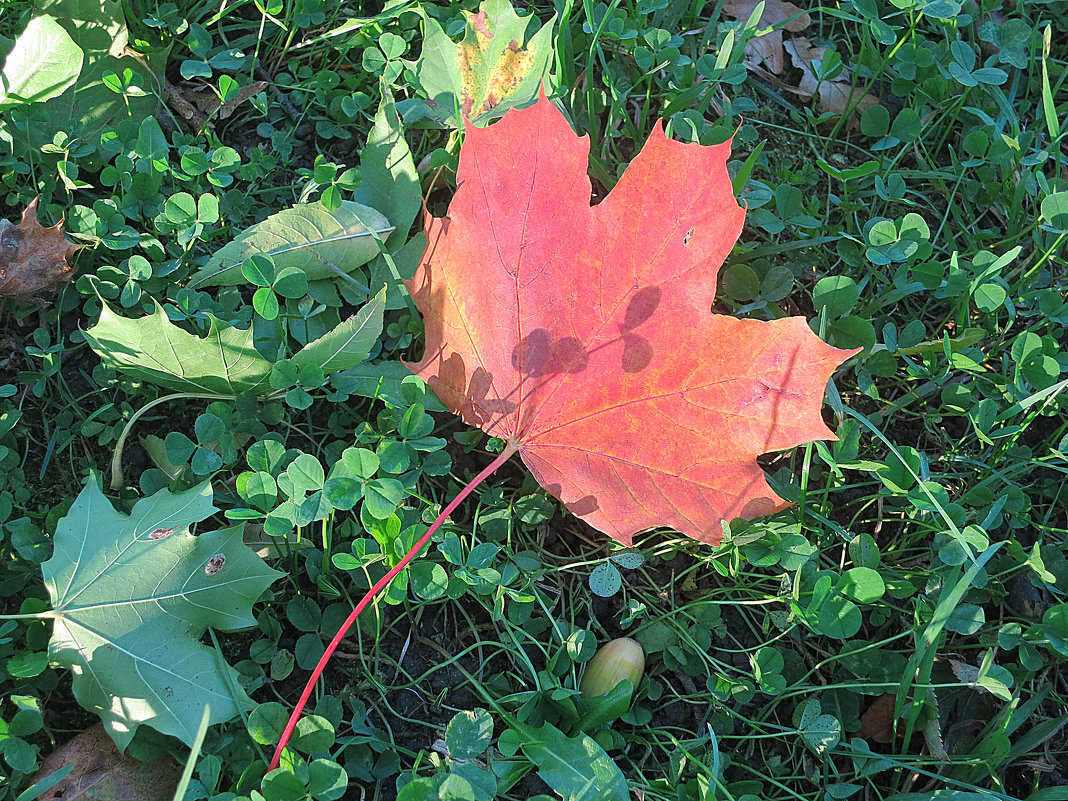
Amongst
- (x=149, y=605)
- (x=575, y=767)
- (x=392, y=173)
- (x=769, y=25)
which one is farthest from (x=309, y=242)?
(x=769, y=25)

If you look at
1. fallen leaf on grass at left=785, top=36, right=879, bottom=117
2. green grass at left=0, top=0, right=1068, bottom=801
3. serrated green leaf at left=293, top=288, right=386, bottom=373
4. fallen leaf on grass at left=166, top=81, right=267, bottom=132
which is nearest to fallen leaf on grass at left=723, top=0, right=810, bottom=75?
fallen leaf on grass at left=785, top=36, right=879, bottom=117

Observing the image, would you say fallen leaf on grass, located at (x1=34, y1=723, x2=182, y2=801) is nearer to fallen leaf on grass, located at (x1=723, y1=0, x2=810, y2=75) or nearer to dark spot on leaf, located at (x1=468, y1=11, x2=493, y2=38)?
dark spot on leaf, located at (x1=468, y1=11, x2=493, y2=38)

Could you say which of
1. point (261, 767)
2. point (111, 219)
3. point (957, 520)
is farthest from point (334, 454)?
point (957, 520)

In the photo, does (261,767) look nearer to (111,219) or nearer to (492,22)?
(111,219)

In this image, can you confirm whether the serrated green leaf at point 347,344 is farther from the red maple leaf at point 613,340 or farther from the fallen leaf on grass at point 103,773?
the fallen leaf on grass at point 103,773

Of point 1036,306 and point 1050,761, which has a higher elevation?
point 1036,306

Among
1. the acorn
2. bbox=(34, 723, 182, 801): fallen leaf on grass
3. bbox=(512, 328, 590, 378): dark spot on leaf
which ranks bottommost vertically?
the acorn

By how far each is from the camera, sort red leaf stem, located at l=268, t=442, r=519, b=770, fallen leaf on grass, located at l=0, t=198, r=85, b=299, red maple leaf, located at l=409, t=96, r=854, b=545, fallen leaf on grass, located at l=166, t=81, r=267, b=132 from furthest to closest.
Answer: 1. fallen leaf on grass, located at l=166, t=81, r=267, b=132
2. fallen leaf on grass, located at l=0, t=198, r=85, b=299
3. red maple leaf, located at l=409, t=96, r=854, b=545
4. red leaf stem, located at l=268, t=442, r=519, b=770
